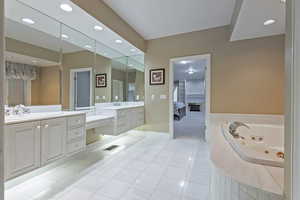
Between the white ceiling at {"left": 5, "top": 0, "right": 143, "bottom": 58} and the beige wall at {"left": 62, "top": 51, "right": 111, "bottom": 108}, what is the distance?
0.21 metres

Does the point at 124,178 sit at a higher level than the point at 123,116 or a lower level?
lower

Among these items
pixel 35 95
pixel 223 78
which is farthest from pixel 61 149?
pixel 223 78

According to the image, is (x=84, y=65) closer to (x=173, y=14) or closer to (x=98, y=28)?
(x=98, y=28)

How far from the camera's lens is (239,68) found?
130 inches

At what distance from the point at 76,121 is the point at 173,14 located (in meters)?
2.72

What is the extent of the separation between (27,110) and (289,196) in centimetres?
271

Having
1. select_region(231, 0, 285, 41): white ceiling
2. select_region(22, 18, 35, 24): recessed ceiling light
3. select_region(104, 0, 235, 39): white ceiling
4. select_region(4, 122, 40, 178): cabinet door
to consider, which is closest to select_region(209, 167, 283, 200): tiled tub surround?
select_region(4, 122, 40, 178): cabinet door

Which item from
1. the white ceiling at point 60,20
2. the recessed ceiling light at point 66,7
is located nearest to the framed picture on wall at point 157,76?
the white ceiling at point 60,20

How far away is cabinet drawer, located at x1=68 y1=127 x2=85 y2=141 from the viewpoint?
2.14 metres

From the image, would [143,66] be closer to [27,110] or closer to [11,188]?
[27,110]

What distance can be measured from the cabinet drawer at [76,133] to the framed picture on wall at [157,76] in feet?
7.71

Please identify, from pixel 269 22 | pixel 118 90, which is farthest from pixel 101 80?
pixel 269 22

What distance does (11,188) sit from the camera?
5.64ft

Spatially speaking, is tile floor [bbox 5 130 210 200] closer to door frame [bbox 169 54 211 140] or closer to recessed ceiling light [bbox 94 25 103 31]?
door frame [bbox 169 54 211 140]
